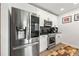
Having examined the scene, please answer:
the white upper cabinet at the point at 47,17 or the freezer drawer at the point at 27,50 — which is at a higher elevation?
the white upper cabinet at the point at 47,17

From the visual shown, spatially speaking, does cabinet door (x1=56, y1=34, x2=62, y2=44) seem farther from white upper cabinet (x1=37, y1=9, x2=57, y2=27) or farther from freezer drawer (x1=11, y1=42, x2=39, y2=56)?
freezer drawer (x1=11, y1=42, x2=39, y2=56)

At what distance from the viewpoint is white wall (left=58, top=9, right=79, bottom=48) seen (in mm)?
1462

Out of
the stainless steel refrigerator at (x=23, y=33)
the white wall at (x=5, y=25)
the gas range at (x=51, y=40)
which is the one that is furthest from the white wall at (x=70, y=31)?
the white wall at (x=5, y=25)

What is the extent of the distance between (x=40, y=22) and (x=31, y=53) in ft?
1.82

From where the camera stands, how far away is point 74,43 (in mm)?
1490

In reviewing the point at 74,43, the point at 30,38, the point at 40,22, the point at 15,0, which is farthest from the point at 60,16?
the point at 15,0

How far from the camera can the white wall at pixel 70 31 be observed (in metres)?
1.46

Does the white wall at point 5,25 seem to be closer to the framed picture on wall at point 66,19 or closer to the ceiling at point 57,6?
the ceiling at point 57,6

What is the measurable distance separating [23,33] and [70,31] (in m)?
0.78

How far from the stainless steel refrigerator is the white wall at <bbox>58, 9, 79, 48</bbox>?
418mm

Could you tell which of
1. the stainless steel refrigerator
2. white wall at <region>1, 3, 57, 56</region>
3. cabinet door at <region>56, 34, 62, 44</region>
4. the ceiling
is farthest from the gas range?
white wall at <region>1, 3, 57, 56</region>

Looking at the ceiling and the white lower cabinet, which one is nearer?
the ceiling

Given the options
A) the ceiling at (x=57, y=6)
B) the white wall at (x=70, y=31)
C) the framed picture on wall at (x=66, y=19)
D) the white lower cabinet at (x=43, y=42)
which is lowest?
the white lower cabinet at (x=43, y=42)

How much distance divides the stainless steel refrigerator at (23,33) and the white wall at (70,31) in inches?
16.5
